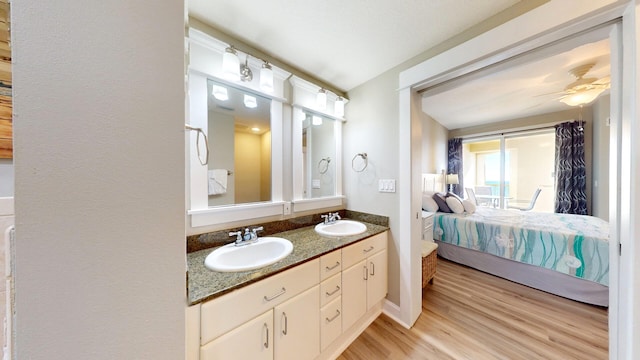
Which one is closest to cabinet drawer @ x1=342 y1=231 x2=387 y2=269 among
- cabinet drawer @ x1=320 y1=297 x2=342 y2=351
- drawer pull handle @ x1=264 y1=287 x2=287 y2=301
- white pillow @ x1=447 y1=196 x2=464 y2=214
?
cabinet drawer @ x1=320 y1=297 x2=342 y2=351

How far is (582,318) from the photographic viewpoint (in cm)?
173

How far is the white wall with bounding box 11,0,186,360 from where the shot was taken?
34cm

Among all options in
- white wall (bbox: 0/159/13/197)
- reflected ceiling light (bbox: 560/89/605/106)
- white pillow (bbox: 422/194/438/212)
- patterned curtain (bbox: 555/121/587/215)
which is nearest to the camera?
white wall (bbox: 0/159/13/197)

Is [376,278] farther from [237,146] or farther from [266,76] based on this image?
[266,76]

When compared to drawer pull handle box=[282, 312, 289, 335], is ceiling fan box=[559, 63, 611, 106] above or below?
above

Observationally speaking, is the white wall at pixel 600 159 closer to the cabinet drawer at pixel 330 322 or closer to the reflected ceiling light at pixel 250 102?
the cabinet drawer at pixel 330 322

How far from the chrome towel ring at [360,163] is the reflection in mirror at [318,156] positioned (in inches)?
8.5

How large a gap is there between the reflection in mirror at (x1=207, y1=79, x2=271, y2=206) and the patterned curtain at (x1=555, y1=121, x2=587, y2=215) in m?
5.12

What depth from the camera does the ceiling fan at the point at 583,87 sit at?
7.04 feet

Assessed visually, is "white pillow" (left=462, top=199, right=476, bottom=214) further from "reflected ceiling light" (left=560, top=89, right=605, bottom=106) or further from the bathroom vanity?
the bathroom vanity

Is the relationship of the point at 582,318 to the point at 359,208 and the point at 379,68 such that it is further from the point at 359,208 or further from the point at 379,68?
the point at 379,68

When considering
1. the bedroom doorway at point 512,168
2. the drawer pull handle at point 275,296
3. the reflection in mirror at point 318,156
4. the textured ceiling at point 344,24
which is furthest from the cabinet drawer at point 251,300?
the bedroom doorway at point 512,168

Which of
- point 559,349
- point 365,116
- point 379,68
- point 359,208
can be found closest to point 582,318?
point 559,349

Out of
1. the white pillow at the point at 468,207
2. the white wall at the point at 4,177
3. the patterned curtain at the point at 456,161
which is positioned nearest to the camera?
the white wall at the point at 4,177
